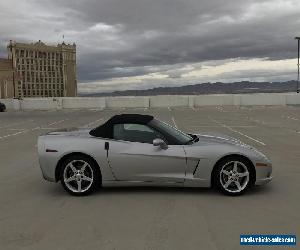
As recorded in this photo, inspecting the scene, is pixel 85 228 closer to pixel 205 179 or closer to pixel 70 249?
pixel 70 249

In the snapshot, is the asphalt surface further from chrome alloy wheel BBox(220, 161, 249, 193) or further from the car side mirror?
the car side mirror

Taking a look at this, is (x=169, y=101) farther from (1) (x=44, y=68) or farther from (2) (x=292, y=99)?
(1) (x=44, y=68)

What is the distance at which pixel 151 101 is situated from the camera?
46.1 meters

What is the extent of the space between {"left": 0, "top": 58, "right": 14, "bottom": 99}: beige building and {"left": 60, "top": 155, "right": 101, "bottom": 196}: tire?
9189cm

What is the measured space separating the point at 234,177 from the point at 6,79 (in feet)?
321

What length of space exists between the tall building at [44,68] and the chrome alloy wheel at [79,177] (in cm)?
10408

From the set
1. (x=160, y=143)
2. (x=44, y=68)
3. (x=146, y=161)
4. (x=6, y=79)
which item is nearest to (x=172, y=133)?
(x=160, y=143)

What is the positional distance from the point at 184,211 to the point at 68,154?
211 cm

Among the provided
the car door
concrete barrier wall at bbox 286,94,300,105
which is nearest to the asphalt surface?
the car door

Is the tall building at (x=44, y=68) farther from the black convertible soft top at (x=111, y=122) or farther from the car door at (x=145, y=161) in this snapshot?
the car door at (x=145, y=161)

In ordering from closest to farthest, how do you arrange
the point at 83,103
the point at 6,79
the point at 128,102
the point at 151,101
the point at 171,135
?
the point at 171,135 < the point at 151,101 < the point at 128,102 < the point at 83,103 < the point at 6,79

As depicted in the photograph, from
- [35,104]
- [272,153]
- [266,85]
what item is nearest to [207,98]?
[35,104]

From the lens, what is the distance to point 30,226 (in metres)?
4.86

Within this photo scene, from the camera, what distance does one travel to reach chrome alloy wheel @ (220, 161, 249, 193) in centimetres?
610
